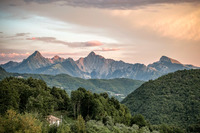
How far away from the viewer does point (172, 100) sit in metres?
144

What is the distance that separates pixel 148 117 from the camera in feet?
434

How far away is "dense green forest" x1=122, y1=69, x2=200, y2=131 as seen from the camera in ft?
397

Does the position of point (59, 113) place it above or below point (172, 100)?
above

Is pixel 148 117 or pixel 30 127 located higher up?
pixel 30 127

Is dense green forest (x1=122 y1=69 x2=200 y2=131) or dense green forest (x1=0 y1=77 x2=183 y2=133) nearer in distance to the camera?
dense green forest (x1=0 y1=77 x2=183 y2=133)

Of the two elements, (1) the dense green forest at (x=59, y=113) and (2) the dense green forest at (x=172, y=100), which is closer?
(1) the dense green forest at (x=59, y=113)

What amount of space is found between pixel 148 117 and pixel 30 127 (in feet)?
334

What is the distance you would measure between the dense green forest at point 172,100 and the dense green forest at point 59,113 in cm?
2530

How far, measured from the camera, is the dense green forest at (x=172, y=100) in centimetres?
12094

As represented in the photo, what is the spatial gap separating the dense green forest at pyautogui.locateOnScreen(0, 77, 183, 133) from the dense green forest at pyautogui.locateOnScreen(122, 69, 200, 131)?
83.0 ft

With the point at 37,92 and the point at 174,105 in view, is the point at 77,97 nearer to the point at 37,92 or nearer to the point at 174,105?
the point at 37,92

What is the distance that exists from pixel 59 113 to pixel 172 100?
88843 mm

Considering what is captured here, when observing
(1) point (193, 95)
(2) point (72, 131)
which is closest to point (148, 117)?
(1) point (193, 95)

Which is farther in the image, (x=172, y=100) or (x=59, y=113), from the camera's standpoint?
(x=172, y=100)
